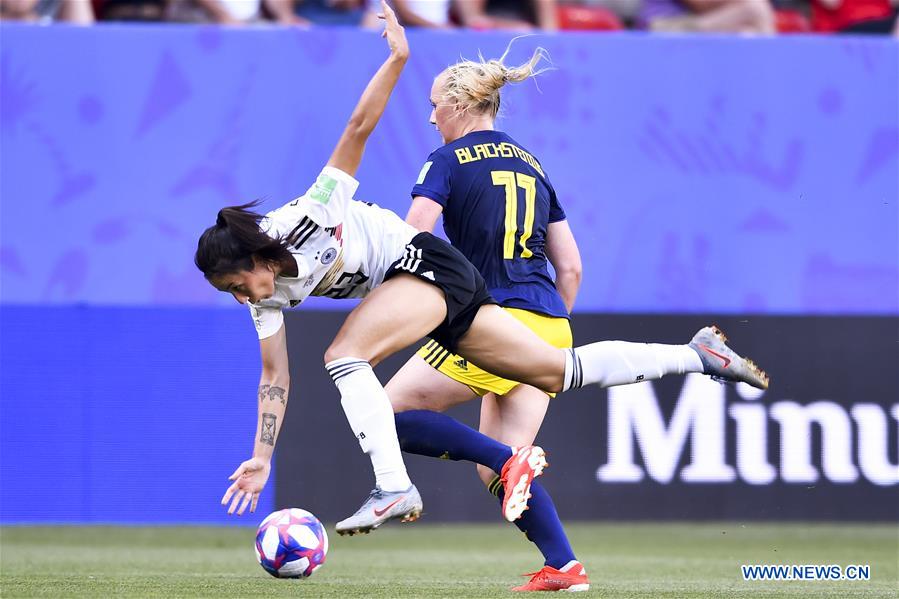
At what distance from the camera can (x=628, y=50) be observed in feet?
29.5

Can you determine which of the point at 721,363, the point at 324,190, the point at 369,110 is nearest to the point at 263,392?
the point at 324,190

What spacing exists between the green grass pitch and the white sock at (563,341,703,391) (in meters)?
Result: 0.74

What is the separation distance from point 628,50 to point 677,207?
44.2 inches

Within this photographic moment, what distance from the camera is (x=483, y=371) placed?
15.9 ft

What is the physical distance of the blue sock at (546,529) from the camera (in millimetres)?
4781

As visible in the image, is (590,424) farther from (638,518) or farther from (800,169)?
(800,169)

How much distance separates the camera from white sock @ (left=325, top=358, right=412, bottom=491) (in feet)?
14.2

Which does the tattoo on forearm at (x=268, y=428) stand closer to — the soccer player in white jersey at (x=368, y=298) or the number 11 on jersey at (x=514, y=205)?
the soccer player in white jersey at (x=368, y=298)

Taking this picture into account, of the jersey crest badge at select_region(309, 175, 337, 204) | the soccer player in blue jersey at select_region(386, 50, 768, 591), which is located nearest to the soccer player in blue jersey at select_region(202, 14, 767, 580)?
the jersey crest badge at select_region(309, 175, 337, 204)

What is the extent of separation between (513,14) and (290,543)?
19.6 feet

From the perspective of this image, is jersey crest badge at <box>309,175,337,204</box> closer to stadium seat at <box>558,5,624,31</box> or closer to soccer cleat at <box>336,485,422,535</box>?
soccer cleat at <box>336,485,422,535</box>

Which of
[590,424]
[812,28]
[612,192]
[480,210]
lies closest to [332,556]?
[590,424]

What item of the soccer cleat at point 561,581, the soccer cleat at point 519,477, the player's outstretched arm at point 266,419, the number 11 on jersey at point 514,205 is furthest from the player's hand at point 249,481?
the number 11 on jersey at point 514,205

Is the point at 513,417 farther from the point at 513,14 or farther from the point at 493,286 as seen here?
the point at 513,14
